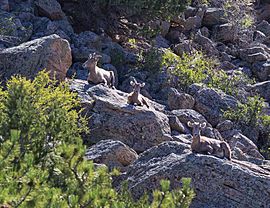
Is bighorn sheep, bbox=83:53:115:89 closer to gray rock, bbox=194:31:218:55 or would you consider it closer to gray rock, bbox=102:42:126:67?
gray rock, bbox=102:42:126:67

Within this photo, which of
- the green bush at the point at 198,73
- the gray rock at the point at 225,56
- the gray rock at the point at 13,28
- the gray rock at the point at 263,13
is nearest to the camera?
the gray rock at the point at 13,28

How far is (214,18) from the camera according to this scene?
30375 millimetres

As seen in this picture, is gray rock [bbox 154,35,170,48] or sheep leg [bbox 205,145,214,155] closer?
sheep leg [bbox 205,145,214,155]

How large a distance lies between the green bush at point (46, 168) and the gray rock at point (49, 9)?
12.2m

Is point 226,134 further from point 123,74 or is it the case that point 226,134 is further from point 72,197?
point 72,197

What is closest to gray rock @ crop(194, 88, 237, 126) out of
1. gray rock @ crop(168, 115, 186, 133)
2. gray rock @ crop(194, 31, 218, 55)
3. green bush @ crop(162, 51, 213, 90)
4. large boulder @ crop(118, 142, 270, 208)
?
green bush @ crop(162, 51, 213, 90)

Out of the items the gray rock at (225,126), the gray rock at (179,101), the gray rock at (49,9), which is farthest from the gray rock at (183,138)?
the gray rock at (49,9)

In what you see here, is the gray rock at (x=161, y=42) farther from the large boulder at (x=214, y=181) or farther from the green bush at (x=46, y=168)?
the green bush at (x=46, y=168)

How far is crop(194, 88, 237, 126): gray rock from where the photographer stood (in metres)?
19.6

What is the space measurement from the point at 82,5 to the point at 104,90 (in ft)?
34.7

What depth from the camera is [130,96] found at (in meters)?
16.1

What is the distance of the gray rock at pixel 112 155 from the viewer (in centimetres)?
1255

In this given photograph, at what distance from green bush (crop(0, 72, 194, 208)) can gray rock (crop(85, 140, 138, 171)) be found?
5.29 ft

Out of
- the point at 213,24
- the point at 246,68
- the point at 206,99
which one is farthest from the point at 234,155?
the point at 213,24
